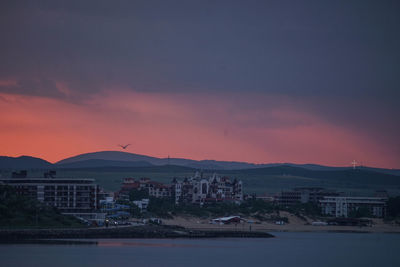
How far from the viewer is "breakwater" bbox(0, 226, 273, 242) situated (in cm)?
7712

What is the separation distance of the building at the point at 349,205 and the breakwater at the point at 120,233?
44449 mm

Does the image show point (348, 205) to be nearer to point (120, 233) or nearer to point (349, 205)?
point (349, 205)

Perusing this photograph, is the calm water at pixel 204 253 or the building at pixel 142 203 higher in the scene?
the building at pixel 142 203

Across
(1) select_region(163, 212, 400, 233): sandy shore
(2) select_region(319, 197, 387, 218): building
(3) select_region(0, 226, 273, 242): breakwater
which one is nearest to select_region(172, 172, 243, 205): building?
(1) select_region(163, 212, 400, 233): sandy shore

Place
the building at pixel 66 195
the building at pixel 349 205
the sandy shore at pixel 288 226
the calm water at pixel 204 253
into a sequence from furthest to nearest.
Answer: the building at pixel 349 205
the sandy shore at pixel 288 226
the building at pixel 66 195
the calm water at pixel 204 253

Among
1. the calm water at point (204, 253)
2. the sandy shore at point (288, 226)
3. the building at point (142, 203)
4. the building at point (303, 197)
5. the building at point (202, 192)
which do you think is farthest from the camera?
the building at point (303, 197)

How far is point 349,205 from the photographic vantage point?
14162 cm

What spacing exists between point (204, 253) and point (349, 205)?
73156 millimetres

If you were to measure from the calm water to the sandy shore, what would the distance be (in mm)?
17126

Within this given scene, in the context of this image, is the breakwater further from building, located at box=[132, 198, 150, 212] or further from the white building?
the white building

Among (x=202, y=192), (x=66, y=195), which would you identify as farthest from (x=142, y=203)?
(x=66, y=195)

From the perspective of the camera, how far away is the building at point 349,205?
456ft

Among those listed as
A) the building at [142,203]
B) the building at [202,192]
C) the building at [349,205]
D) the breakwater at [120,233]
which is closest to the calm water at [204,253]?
the breakwater at [120,233]

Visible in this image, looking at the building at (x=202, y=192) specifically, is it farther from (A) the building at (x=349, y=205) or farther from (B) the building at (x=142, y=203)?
(A) the building at (x=349, y=205)
